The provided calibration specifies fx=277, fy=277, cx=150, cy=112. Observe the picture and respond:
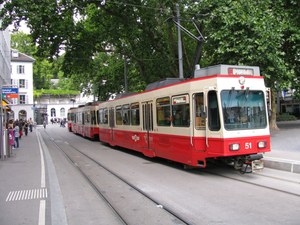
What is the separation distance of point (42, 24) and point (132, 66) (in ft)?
45.8

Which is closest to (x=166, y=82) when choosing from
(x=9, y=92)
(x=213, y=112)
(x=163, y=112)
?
(x=163, y=112)

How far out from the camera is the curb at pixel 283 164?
8.42 metres

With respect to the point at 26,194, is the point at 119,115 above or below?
above

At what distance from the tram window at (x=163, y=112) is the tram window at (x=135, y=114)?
2000 mm

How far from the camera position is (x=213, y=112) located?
7875 millimetres

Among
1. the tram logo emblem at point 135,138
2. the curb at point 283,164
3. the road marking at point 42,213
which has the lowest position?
the road marking at point 42,213

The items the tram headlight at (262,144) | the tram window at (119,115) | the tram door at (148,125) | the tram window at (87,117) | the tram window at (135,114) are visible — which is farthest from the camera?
the tram window at (87,117)

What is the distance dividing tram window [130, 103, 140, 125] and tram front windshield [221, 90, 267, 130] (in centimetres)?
548

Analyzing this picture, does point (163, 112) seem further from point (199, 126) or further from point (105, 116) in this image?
point (105, 116)

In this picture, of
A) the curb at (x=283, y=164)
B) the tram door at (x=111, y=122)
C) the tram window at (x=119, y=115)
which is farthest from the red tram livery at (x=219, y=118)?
the tram door at (x=111, y=122)

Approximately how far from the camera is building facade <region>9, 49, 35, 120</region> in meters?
59.7

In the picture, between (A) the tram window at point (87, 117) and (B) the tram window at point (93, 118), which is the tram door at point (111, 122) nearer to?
(B) the tram window at point (93, 118)

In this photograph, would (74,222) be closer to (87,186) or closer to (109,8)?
(87,186)

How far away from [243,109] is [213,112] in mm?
908
